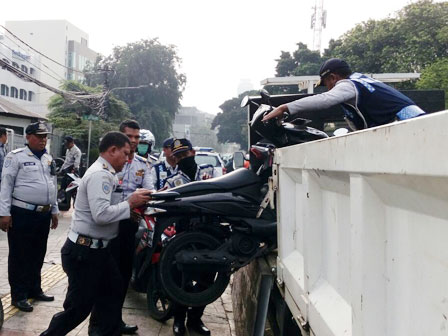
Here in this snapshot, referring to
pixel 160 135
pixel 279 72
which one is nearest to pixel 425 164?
pixel 279 72

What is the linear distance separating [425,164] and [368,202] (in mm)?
389

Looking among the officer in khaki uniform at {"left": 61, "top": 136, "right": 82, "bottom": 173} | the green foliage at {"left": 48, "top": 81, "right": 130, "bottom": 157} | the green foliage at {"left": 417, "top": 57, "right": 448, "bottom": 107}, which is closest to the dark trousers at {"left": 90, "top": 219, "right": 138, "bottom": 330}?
the officer in khaki uniform at {"left": 61, "top": 136, "right": 82, "bottom": 173}

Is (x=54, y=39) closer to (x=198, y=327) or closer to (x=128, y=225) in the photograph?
(x=128, y=225)

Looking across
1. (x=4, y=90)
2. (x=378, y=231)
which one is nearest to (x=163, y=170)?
(x=378, y=231)

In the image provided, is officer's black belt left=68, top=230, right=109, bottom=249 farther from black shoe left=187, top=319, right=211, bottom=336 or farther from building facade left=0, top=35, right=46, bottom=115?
building facade left=0, top=35, right=46, bottom=115

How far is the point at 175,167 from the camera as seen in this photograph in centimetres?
435

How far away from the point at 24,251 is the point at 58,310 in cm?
61

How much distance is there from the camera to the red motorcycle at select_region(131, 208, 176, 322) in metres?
3.17

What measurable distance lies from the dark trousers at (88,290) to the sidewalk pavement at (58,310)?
0.73 metres

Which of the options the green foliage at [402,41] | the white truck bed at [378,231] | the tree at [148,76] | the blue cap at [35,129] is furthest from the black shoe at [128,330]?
the tree at [148,76]

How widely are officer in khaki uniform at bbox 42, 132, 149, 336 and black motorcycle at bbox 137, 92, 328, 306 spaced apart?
0.27 metres

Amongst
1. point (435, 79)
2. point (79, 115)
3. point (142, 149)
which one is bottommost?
point (142, 149)

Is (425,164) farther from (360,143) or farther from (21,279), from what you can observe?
(21,279)

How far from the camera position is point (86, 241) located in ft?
9.71
